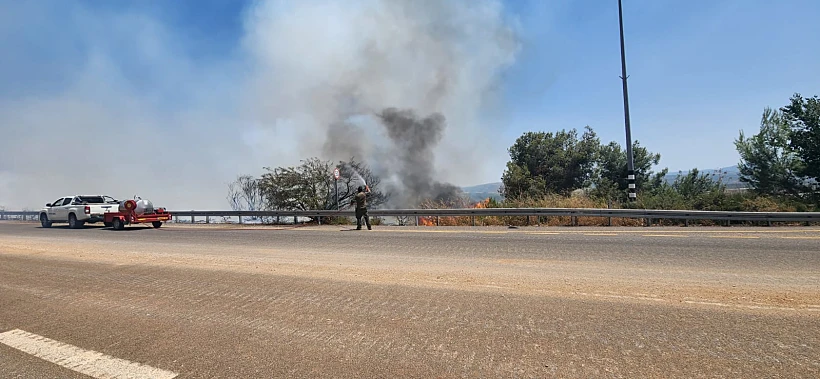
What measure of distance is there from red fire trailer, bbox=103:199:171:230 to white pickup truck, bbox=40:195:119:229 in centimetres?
149

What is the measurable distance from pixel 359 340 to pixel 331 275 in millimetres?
2922

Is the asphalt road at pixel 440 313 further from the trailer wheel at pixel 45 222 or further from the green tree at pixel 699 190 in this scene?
the trailer wheel at pixel 45 222

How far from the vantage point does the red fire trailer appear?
1778 cm

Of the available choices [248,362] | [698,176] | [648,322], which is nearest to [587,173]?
[698,176]

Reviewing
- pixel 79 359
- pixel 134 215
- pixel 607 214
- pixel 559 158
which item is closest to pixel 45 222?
pixel 134 215

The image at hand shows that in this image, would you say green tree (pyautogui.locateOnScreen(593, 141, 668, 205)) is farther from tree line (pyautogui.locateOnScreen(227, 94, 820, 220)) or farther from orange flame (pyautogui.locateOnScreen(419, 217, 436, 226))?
orange flame (pyautogui.locateOnScreen(419, 217, 436, 226))

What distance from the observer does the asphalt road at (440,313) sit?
316 cm

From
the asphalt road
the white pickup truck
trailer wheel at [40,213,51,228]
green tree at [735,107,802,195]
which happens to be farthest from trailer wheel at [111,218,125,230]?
green tree at [735,107,802,195]

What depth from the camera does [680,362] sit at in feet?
9.91

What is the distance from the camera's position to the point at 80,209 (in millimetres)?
19938

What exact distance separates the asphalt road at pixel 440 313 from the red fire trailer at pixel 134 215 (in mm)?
10201

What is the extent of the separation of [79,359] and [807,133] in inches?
885

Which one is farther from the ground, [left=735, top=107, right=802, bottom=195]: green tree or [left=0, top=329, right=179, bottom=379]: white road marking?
[left=735, top=107, right=802, bottom=195]: green tree

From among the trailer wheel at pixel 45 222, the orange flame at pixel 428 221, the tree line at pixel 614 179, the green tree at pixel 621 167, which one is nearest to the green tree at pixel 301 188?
the tree line at pixel 614 179
